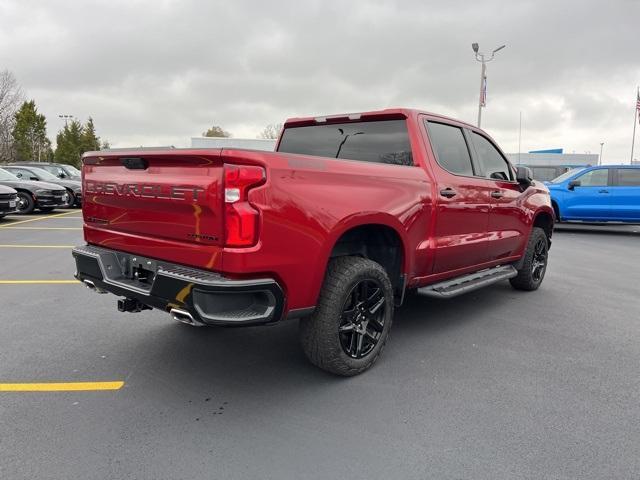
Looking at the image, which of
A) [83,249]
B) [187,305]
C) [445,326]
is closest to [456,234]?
[445,326]

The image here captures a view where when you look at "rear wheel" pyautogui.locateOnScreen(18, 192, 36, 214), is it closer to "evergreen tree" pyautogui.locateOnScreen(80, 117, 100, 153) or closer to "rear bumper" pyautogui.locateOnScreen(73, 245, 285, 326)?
"rear bumper" pyautogui.locateOnScreen(73, 245, 285, 326)

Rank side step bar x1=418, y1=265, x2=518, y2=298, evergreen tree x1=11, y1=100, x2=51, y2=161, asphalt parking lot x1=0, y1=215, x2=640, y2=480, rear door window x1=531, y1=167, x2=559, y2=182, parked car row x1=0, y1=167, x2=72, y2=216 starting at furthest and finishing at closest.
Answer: evergreen tree x1=11, y1=100, x2=51, y2=161 → rear door window x1=531, y1=167, x2=559, y2=182 → parked car row x1=0, y1=167, x2=72, y2=216 → side step bar x1=418, y1=265, x2=518, y2=298 → asphalt parking lot x1=0, y1=215, x2=640, y2=480

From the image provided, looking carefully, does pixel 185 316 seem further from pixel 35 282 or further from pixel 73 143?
pixel 73 143

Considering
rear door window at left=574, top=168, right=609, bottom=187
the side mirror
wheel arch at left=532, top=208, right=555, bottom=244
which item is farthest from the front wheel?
rear door window at left=574, top=168, right=609, bottom=187

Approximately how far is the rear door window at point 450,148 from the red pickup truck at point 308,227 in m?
0.02

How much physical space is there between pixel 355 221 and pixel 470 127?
2339 mm

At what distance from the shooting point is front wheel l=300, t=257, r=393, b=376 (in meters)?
3.08

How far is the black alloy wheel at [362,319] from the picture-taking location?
3281 mm

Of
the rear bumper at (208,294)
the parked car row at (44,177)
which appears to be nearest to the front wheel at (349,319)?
the rear bumper at (208,294)

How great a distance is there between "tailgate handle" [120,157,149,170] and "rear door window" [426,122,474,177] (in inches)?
92.2

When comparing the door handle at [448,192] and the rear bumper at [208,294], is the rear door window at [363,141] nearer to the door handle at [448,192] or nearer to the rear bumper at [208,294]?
the door handle at [448,192]

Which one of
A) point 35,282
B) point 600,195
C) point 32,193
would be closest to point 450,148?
point 35,282

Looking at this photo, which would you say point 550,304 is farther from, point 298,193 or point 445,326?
point 298,193

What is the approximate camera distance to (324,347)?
122 inches
